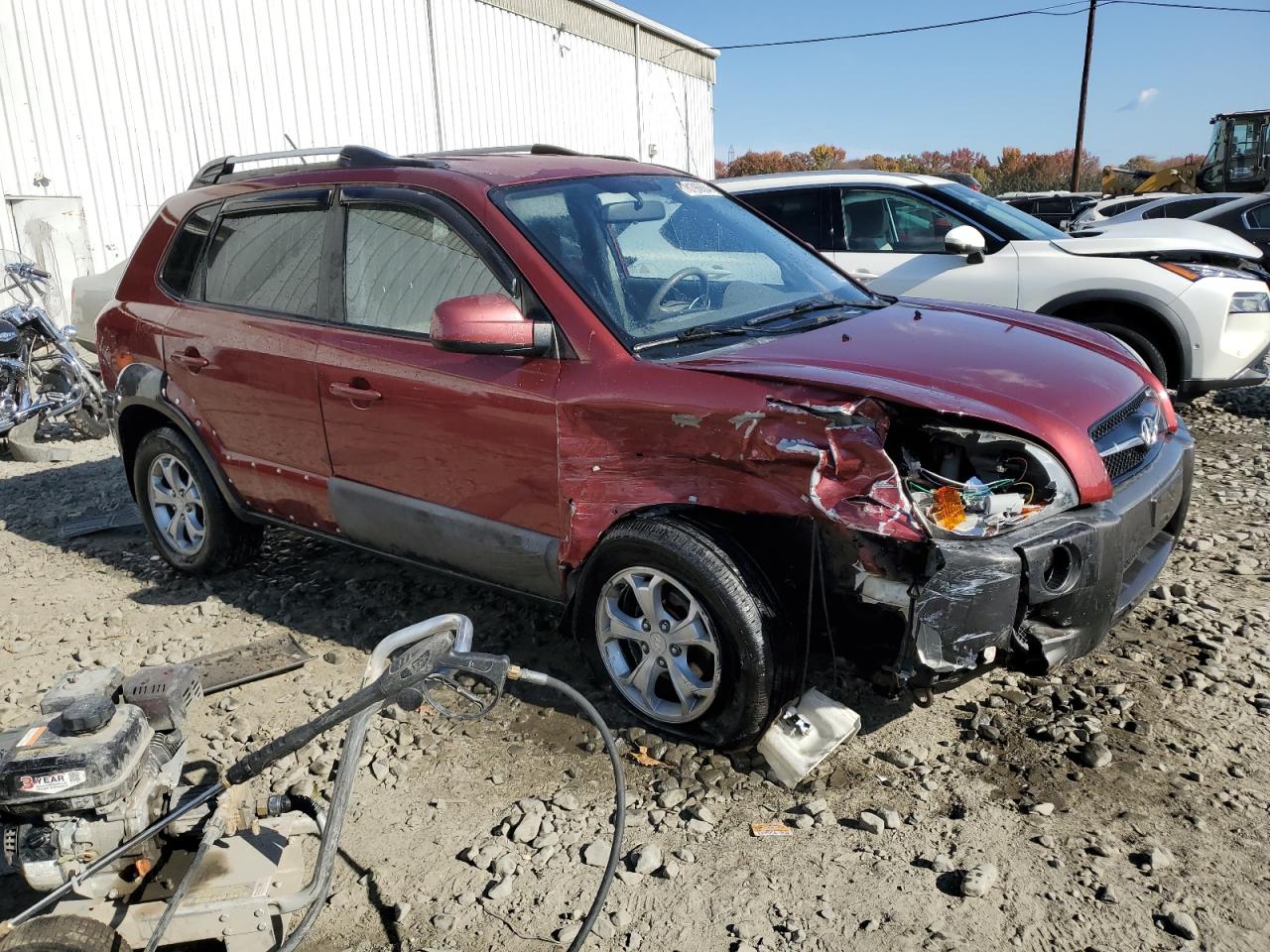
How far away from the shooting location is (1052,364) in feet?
10.8

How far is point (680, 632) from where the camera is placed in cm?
314

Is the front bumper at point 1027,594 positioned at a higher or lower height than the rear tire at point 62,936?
higher

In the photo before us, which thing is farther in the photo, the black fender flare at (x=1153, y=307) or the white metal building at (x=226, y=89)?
the white metal building at (x=226, y=89)

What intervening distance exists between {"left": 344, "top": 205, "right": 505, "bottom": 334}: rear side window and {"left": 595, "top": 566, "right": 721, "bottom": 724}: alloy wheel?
3.77ft

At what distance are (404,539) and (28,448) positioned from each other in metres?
5.51

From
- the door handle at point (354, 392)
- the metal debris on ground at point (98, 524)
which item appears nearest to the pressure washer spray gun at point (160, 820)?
the door handle at point (354, 392)

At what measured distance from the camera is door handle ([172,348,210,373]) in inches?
177

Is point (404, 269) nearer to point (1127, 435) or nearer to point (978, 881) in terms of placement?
point (1127, 435)

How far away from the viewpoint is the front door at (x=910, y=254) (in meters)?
6.82

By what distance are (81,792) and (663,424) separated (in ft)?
5.78

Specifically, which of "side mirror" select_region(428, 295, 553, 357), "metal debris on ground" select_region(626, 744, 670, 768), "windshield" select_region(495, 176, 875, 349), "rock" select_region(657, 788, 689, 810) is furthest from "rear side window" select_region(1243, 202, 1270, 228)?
"rock" select_region(657, 788, 689, 810)

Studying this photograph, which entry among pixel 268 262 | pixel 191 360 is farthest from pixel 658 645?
pixel 191 360

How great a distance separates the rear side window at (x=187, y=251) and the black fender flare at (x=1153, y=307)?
16.5ft

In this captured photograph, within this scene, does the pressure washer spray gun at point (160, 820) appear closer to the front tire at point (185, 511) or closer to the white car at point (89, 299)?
the front tire at point (185, 511)
